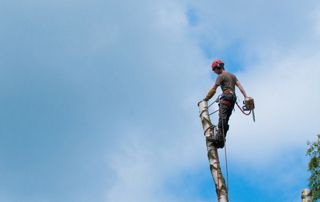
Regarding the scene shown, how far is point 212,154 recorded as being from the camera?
33.4ft

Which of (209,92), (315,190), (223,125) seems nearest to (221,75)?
(209,92)

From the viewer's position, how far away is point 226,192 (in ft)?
31.3

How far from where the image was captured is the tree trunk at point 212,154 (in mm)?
9547

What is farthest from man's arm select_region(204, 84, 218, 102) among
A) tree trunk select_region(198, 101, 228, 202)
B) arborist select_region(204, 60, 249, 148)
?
tree trunk select_region(198, 101, 228, 202)

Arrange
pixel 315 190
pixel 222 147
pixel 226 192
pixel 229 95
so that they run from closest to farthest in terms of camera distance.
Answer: pixel 226 192
pixel 222 147
pixel 229 95
pixel 315 190

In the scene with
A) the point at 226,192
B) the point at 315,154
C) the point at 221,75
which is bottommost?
the point at 226,192

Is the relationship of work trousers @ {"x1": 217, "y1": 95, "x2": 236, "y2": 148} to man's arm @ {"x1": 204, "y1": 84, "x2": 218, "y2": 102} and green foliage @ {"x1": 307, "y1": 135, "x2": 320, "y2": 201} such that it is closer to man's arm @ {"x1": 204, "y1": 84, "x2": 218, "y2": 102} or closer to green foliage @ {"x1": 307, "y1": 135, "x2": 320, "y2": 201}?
man's arm @ {"x1": 204, "y1": 84, "x2": 218, "y2": 102}

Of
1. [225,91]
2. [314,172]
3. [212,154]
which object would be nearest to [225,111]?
[225,91]

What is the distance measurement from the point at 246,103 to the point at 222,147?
1.51 meters

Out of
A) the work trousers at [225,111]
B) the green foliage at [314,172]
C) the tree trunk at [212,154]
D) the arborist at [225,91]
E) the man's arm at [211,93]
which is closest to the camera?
the tree trunk at [212,154]

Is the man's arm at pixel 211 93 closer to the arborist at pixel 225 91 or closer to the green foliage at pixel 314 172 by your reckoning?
the arborist at pixel 225 91

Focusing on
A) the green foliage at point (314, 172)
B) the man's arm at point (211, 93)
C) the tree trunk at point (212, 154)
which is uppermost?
the green foliage at point (314, 172)

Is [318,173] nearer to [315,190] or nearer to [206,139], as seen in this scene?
[315,190]

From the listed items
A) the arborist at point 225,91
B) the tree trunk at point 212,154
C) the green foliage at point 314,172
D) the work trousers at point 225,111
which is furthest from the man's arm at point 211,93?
the green foliage at point 314,172
